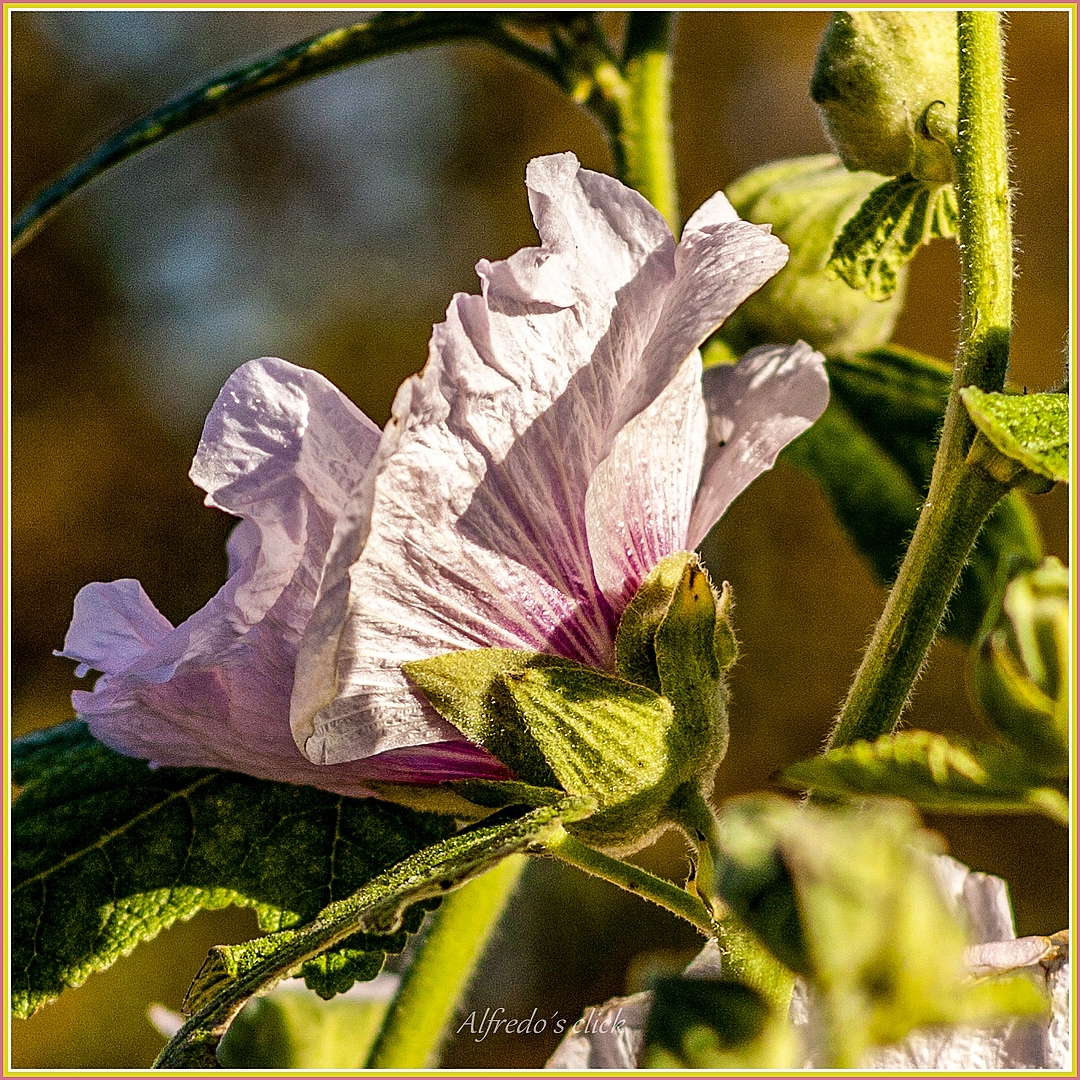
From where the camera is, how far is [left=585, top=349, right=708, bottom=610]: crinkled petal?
491 mm

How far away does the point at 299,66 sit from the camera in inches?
29.8

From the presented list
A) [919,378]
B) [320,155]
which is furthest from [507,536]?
[320,155]

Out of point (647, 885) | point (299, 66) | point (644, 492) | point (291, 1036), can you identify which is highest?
point (299, 66)

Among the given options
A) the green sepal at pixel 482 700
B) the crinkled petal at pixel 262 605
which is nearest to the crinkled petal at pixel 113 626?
the crinkled petal at pixel 262 605

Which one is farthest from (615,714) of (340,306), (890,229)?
(340,306)

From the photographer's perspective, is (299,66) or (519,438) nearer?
(519,438)

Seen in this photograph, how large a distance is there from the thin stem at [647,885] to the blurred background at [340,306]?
59.7 inches

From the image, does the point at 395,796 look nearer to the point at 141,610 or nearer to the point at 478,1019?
the point at 141,610

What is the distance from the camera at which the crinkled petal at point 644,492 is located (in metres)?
0.49

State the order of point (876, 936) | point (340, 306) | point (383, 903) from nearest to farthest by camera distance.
Answer: point (876, 936)
point (383, 903)
point (340, 306)

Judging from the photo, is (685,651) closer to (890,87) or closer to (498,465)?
(498,465)

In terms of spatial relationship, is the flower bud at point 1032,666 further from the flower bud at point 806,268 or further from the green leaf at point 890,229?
the flower bud at point 806,268

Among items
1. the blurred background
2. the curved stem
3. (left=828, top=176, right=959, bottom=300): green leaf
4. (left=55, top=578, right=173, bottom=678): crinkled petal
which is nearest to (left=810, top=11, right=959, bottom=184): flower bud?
(left=828, top=176, right=959, bottom=300): green leaf

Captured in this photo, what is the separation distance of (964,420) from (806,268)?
342mm
